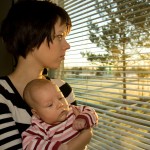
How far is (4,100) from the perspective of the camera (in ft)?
3.20

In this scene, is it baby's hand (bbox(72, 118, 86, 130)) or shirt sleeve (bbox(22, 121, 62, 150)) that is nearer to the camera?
shirt sleeve (bbox(22, 121, 62, 150))

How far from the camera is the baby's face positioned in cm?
95

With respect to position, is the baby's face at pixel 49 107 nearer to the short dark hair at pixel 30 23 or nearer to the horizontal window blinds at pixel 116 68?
the short dark hair at pixel 30 23

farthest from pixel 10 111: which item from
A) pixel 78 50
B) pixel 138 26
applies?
pixel 78 50

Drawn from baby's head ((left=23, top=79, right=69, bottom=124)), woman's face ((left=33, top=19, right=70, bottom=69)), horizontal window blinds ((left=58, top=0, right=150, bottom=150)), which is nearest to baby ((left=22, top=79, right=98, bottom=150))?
baby's head ((left=23, top=79, right=69, bottom=124))

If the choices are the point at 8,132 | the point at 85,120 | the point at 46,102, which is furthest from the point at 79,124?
the point at 8,132

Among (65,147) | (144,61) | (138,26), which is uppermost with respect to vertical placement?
(138,26)

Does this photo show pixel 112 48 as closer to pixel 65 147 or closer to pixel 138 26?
pixel 138 26

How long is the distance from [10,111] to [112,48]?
2.50 ft

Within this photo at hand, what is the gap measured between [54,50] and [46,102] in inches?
8.4

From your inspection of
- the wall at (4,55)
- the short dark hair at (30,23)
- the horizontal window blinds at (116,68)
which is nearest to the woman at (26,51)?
the short dark hair at (30,23)

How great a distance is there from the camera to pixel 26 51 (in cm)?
112

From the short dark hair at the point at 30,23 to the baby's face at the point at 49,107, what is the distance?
21 cm

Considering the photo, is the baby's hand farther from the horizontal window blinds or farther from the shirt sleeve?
the horizontal window blinds
